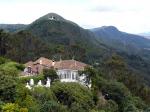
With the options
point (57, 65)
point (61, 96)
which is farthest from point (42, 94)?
point (57, 65)

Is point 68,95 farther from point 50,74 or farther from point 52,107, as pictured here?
point 50,74

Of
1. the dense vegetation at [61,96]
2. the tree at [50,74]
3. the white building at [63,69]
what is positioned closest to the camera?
the dense vegetation at [61,96]

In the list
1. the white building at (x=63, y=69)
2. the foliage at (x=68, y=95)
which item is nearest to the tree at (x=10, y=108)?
the foliage at (x=68, y=95)

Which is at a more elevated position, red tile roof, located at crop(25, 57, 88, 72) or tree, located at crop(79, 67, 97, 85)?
red tile roof, located at crop(25, 57, 88, 72)

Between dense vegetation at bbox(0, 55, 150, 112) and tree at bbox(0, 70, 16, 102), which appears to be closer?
tree at bbox(0, 70, 16, 102)

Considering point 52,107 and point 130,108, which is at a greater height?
point 52,107

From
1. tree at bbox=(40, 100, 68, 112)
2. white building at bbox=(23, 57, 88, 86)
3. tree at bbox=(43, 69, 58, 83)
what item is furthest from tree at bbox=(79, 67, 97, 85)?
tree at bbox=(40, 100, 68, 112)

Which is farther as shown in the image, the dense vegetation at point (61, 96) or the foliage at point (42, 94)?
the foliage at point (42, 94)

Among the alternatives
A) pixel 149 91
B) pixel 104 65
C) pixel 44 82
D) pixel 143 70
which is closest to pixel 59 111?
pixel 44 82

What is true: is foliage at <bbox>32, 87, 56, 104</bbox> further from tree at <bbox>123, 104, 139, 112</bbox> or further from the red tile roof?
tree at <bbox>123, 104, 139, 112</bbox>

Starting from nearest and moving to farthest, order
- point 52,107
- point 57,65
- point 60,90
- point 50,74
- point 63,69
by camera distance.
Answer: point 52,107 < point 60,90 < point 50,74 < point 63,69 < point 57,65

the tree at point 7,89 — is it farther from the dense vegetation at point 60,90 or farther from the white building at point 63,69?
the white building at point 63,69
